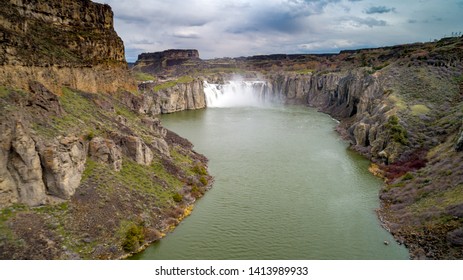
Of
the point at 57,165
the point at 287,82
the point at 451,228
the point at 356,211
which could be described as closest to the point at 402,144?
the point at 356,211

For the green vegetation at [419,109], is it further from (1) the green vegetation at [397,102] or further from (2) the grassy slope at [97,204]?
(2) the grassy slope at [97,204]

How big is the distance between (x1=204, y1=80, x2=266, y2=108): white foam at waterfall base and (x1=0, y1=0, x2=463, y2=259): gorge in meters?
67.7

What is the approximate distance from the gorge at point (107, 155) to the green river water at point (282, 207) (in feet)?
3.17

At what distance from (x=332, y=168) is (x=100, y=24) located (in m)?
35.7

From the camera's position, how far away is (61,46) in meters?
43.3

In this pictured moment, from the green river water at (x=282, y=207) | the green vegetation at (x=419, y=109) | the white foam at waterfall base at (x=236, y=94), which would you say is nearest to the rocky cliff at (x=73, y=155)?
the green river water at (x=282, y=207)

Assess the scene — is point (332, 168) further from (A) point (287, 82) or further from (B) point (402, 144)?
(A) point (287, 82)

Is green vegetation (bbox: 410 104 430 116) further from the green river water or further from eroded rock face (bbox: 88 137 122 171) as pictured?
eroded rock face (bbox: 88 137 122 171)

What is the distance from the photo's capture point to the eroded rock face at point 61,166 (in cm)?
2681

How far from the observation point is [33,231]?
78.1 ft

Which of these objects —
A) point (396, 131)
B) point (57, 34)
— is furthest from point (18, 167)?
point (396, 131)

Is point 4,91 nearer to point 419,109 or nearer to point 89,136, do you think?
point 89,136

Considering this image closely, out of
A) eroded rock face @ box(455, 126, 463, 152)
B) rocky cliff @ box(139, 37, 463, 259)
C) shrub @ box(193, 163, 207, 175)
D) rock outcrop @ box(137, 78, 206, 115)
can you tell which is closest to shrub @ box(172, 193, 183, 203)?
shrub @ box(193, 163, 207, 175)

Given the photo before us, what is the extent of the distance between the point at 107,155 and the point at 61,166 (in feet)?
19.1
